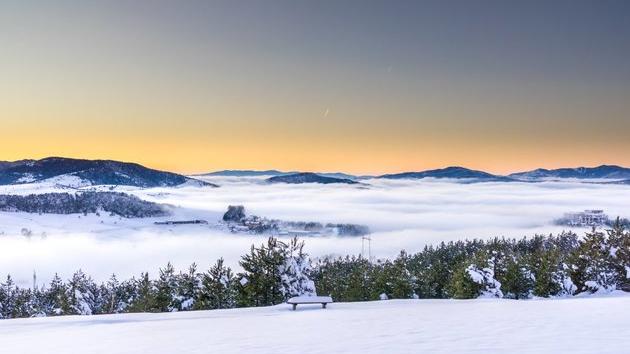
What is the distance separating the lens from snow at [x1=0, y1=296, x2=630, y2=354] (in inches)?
374

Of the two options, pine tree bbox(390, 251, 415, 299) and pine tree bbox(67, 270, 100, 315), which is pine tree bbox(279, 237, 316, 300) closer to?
pine tree bbox(390, 251, 415, 299)

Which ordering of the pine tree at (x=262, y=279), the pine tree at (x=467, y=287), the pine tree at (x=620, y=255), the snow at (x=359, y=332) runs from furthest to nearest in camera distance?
1. the pine tree at (x=467, y=287)
2. the pine tree at (x=262, y=279)
3. the pine tree at (x=620, y=255)
4. the snow at (x=359, y=332)

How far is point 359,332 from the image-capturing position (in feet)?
38.5

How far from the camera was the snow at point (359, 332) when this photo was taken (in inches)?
374

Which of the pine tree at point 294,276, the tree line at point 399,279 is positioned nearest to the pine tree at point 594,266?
the tree line at point 399,279

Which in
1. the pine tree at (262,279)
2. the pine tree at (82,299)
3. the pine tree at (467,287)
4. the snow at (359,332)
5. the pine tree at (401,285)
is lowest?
the pine tree at (82,299)

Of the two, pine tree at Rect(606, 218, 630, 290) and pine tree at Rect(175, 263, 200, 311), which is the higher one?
pine tree at Rect(606, 218, 630, 290)

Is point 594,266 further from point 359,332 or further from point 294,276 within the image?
point 359,332

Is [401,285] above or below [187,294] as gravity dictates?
below

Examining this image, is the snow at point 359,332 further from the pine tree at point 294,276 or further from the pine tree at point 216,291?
the pine tree at point 216,291

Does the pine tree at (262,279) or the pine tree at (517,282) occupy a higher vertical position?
the pine tree at (262,279)

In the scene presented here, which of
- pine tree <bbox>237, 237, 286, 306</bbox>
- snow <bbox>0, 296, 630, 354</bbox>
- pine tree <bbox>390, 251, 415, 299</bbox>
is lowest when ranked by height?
pine tree <bbox>390, 251, 415, 299</bbox>

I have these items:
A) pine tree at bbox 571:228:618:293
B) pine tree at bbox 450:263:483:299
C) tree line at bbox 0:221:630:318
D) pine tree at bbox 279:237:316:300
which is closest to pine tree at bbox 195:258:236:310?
tree line at bbox 0:221:630:318

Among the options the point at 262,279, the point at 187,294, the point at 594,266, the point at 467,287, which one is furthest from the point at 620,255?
the point at 187,294
